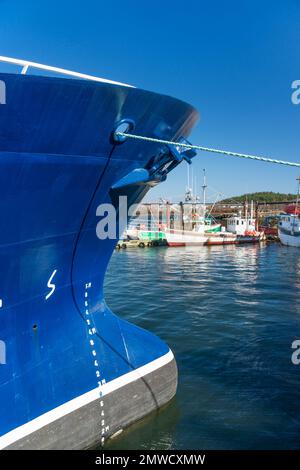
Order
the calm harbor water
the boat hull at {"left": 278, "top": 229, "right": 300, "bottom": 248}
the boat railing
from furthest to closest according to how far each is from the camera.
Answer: the boat hull at {"left": 278, "top": 229, "right": 300, "bottom": 248}, the calm harbor water, the boat railing

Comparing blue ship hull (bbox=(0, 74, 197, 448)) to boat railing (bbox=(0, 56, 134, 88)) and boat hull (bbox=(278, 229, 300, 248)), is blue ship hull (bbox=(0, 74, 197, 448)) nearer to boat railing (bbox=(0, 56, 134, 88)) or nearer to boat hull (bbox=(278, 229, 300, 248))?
boat railing (bbox=(0, 56, 134, 88))

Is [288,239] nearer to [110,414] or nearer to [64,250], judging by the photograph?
[110,414]

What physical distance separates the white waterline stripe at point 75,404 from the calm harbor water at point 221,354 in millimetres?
869

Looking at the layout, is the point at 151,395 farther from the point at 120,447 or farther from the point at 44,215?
the point at 44,215

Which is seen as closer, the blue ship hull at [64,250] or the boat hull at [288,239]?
the blue ship hull at [64,250]

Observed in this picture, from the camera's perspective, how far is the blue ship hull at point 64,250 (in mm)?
4977

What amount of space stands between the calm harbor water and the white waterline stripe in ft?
2.85

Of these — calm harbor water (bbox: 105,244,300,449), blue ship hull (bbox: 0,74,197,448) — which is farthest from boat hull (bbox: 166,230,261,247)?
blue ship hull (bbox: 0,74,197,448)

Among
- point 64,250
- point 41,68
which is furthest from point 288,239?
point 41,68

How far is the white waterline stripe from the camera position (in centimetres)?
514

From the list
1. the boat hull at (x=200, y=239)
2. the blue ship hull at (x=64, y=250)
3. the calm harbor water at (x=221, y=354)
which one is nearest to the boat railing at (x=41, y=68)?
the blue ship hull at (x=64, y=250)

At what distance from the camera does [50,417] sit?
554cm

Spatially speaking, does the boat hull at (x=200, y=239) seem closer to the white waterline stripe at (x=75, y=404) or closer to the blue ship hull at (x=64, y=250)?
the white waterline stripe at (x=75, y=404)

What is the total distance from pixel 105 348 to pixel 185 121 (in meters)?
4.51
